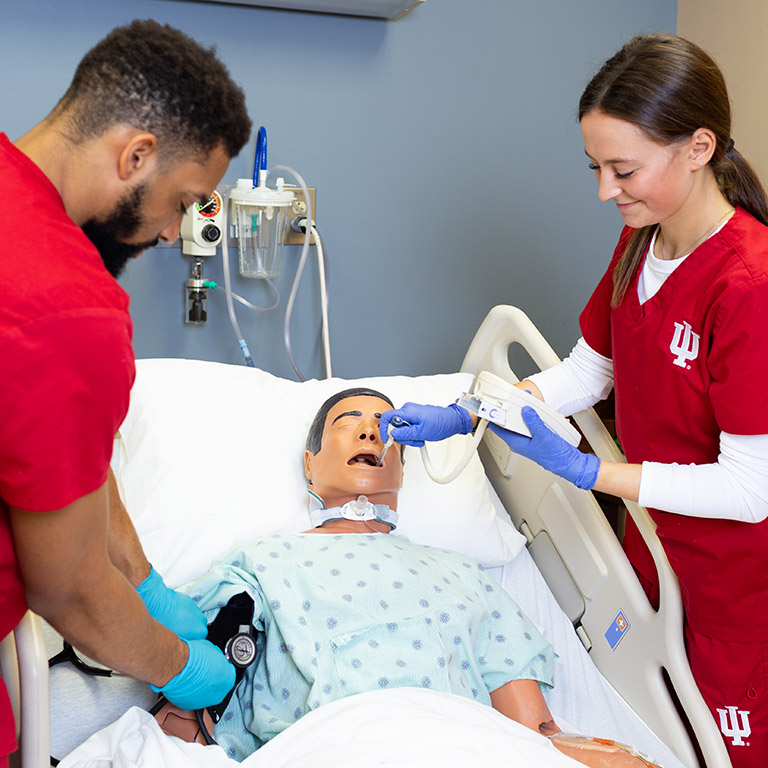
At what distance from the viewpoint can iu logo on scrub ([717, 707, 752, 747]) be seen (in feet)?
5.21

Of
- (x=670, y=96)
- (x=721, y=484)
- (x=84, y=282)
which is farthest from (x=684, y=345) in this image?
(x=84, y=282)

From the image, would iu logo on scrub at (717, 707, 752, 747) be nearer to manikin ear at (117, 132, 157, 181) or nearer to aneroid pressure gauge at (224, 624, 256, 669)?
aneroid pressure gauge at (224, 624, 256, 669)

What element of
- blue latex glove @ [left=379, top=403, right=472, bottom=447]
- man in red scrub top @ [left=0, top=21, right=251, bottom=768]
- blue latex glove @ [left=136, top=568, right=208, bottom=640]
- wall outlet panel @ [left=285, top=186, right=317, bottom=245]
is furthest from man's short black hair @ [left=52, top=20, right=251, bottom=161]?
wall outlet panel @ [left=285, top=186, right=317, bottom=245]

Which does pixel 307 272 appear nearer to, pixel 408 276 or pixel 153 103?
pixel 408 276

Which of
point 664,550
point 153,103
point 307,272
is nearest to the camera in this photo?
point 153,103

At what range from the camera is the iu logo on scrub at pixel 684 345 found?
Answer: 5.08ft

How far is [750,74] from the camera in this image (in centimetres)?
252

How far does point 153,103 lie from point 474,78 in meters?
1.78

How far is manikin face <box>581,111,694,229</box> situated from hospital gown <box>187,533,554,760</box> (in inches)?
32.7

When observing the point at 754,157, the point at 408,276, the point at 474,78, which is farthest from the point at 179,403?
the point at 754,157

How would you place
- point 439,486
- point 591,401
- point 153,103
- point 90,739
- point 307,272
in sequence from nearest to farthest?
point 153,103 < point 90,739 < point 591,401 < point 439,486 < point 307,272

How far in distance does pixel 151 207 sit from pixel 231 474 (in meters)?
1.11

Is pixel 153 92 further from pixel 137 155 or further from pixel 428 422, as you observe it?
pixel 428 422

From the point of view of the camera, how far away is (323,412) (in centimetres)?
206
